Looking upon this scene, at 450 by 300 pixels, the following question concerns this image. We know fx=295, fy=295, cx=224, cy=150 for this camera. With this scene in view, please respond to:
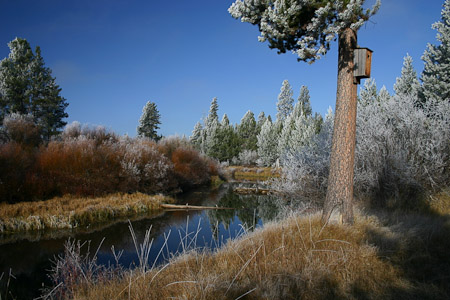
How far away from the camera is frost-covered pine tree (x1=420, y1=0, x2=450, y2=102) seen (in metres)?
16.9

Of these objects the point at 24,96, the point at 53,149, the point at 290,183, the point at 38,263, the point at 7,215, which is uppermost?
the point at 24,96

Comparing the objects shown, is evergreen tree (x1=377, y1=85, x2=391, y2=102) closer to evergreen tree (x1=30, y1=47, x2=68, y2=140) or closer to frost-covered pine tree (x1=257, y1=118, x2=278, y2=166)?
frost-covered pine tree (x1=257, y1=118, x2=278, y2=166)

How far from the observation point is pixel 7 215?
11.0m

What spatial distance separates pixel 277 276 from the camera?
4121mm

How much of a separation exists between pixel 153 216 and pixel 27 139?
11.2 m

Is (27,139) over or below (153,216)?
over

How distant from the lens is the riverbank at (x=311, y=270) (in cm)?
372

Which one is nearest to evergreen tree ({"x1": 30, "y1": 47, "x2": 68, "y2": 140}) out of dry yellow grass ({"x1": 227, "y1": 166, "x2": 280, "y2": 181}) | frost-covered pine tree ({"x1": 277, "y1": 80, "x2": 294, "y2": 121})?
dry yellow grass ({"x1": 227, "y1": 166, "x2": 280, "y2": 181})

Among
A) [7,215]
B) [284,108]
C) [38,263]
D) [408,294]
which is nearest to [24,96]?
[7,215]

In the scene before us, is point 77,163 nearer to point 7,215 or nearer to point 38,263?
point 7,215

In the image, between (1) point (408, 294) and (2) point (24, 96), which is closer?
(1) point (408, 294)

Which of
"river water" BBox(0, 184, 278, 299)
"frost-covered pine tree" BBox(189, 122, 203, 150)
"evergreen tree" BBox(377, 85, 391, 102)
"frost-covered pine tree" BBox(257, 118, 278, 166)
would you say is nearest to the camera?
"river water" BBox(0, 184, 278, 299)

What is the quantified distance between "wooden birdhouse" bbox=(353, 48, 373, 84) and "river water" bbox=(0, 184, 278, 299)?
3607 mm

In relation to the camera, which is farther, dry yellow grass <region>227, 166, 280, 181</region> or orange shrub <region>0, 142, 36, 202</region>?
dry yellow grass <region>227, 166, 280, 181</region>
